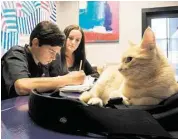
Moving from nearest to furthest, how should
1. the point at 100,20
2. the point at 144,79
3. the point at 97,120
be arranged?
the point at 97,120 < the point at 144,79 < the point at 100,20

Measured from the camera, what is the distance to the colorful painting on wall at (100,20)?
261cm

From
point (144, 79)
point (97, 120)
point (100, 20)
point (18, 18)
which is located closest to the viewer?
point (97, 120)

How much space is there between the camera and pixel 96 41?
2.69 m

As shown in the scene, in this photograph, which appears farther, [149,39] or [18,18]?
A: [18,18]

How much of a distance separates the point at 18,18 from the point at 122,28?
1.17m

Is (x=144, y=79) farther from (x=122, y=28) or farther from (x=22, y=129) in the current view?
(x=122, y=28)

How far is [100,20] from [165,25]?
2.54 ft

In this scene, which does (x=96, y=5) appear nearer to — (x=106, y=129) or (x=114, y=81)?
(x=114, y=81)

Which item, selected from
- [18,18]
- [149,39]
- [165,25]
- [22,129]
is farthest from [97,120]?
[165,25]

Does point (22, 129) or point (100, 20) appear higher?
point (100, 20)

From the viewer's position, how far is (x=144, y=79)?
57cm

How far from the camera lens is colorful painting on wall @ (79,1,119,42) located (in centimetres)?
261

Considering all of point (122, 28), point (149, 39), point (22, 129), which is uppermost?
point (122, 28)

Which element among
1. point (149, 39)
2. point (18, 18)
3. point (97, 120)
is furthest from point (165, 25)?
point (97, 120)
